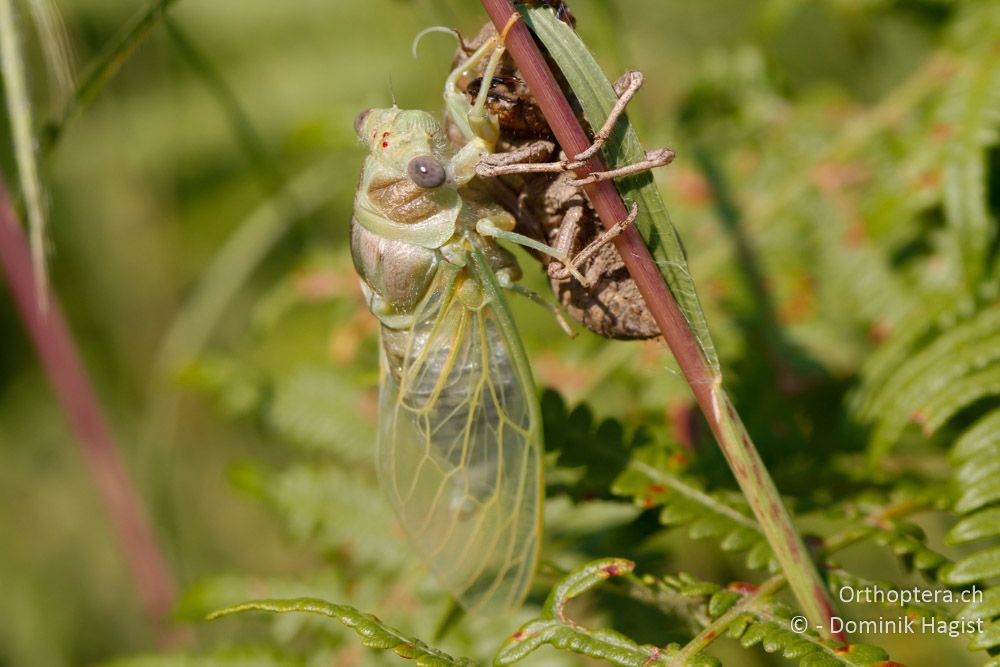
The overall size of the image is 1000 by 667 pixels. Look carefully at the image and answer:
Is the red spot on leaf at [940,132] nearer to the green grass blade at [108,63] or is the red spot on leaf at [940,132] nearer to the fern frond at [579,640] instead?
the fern frond at [579,640]

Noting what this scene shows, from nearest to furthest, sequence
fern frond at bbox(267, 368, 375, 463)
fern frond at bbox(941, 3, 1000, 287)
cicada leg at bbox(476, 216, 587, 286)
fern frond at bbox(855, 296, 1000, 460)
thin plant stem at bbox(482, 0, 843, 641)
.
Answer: thin plant stem at bbox(482, 0, 843, 641), cicada leg at bbox(476, 216, 587, 286), fern frond at bbox(855, 296, 1000, 460), fern frond at bbox(941, 3, 1000, 287), fern frond at bbox(267, 368, 375, 463)

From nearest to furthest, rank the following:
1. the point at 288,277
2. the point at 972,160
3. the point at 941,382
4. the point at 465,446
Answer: the point at 465,446 < the point at 941,382 < the point at 972,160 < the point at 288,277

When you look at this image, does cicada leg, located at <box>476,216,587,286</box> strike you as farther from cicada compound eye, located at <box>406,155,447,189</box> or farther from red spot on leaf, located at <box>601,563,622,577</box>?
red spot on leaf, located at <box>601,563,622,577</box>

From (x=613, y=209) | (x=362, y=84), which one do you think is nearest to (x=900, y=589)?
(x=613, y=209)

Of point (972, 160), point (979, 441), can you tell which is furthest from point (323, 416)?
point (972, 160)

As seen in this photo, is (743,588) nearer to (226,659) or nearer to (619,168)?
(619,168)

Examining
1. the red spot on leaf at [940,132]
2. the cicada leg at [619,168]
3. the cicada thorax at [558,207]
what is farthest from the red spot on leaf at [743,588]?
the red spot on leaf at [940,132]

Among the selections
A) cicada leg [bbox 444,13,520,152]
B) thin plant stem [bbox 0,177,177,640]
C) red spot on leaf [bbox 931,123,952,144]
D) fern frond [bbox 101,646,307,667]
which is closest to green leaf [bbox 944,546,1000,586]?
cicada leg [bbox 444,13,520,152]
